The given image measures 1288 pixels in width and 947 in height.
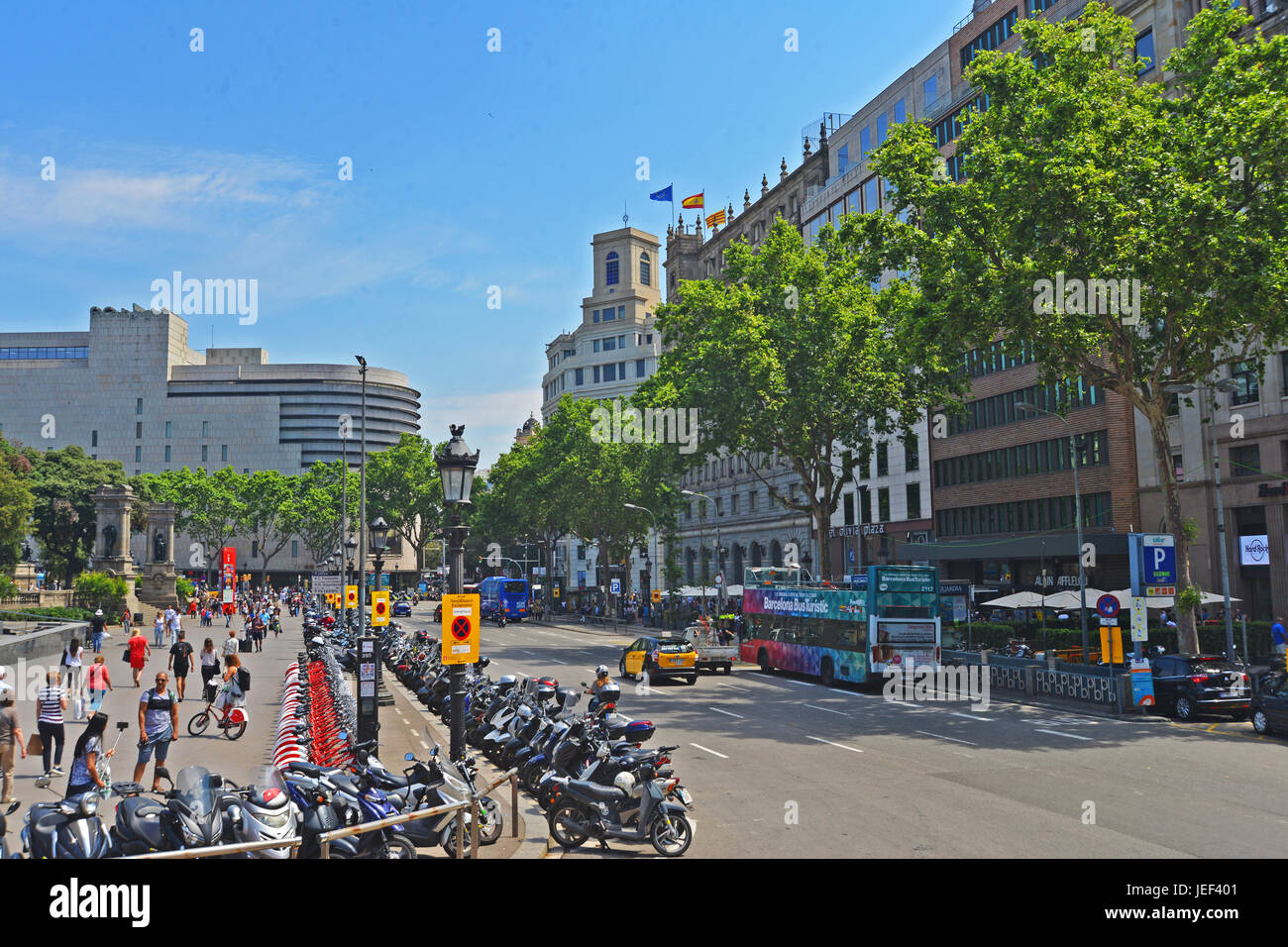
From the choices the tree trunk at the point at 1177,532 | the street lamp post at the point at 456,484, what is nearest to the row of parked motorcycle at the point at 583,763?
the street lamp post at the point at 456,484

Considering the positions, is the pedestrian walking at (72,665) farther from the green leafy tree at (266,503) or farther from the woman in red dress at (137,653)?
the green leafy tree at (266,503)

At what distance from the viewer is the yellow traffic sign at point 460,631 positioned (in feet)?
37.7

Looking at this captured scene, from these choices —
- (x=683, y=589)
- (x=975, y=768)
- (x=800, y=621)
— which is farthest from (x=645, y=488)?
(x=975, y=768)

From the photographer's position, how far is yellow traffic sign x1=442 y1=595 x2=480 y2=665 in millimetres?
11477

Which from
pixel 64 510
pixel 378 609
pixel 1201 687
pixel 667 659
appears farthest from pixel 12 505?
pixel 1201 687

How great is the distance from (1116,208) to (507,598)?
58.2m

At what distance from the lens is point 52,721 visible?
14773mm

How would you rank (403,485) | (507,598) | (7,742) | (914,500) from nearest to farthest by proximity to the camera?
1. (7,742)
2. (914,500)
3. (507,598)
4. (403,485)

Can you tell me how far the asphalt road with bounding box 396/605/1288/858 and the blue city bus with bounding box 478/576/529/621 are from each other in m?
49.9

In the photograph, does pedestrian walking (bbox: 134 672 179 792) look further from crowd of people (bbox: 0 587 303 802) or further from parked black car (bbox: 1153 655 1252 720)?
parked black car (bbox: 1153 655 1252 720)

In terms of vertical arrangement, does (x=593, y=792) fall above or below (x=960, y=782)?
above

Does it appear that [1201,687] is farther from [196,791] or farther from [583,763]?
[196,791]

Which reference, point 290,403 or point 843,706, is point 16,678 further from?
point 290,403
